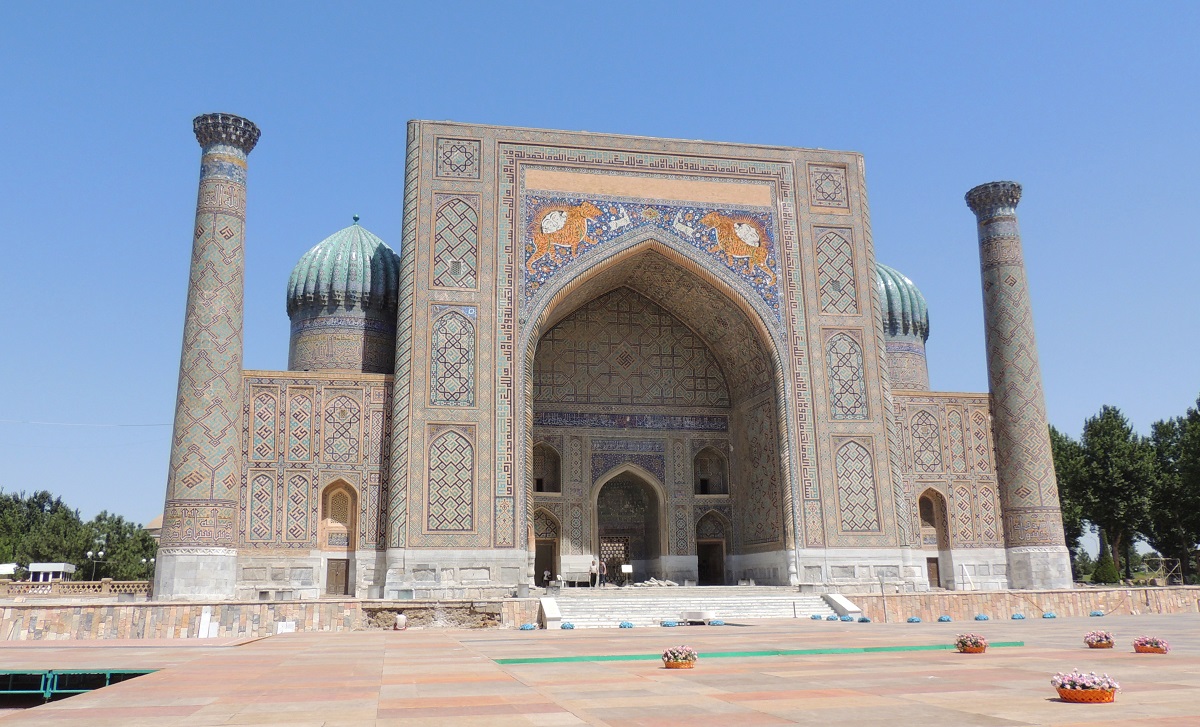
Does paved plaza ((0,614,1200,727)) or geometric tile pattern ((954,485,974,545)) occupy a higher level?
geometric tile pattern ((954,485,974,545))

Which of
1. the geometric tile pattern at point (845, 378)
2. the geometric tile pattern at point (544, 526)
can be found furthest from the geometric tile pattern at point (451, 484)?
the geometric tile pattern at point (845, 378)

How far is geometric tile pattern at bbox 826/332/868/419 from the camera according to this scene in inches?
511

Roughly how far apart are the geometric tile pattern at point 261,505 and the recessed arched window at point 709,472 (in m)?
5.83

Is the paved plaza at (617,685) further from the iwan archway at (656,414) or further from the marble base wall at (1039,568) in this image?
the iwan archway at (656,414)

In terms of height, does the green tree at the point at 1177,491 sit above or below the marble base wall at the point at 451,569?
above

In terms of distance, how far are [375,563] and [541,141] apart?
5684 mm

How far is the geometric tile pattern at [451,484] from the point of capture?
11.6 m

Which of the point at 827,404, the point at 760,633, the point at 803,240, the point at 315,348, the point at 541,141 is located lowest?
the point at 760,633

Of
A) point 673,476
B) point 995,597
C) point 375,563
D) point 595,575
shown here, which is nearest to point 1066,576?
point 995,597

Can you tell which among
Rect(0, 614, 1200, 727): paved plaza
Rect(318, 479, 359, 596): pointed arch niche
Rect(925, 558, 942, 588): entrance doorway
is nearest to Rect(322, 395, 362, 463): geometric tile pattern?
Rect(318, 479, 359, 596): pointed arch niche

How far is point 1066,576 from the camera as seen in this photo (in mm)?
13320

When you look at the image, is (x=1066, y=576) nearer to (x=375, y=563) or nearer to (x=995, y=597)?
(x=995, y=597)

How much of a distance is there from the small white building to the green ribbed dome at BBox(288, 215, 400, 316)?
33.2 ft

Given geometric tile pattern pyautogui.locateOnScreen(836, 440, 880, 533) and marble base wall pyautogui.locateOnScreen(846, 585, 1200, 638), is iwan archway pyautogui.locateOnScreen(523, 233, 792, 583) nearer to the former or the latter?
geometric tile pattern pyautogui.locateOnScreen(836, 440, 880, 533)
